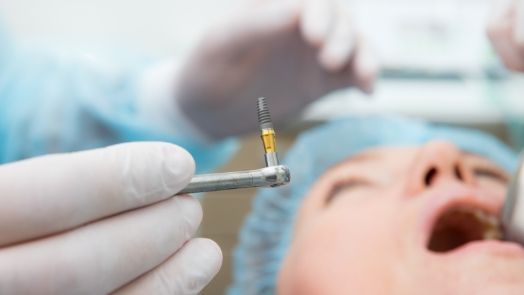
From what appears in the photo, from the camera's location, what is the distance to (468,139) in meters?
1.24

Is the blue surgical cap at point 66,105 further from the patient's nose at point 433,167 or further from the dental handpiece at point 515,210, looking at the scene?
the dental handpiece at point 515,210

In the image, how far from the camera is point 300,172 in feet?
4.08

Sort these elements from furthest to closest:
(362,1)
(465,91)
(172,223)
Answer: (362,1), (465,91), (172,223)

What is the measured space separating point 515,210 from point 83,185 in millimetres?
651

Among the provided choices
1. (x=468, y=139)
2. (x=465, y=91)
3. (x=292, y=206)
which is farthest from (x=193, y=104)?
(x=465, y=91)

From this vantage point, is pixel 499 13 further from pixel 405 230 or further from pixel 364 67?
pixel 405 230

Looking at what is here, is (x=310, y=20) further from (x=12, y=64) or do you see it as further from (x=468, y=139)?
(x=12, y=64)

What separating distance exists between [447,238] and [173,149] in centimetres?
65

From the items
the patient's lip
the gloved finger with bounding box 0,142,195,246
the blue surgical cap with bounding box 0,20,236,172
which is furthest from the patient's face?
the blue surgical cap with bounding box 0,20,236,172

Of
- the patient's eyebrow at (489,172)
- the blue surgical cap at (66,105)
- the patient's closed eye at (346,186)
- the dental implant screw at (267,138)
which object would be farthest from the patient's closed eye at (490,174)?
the blue surgical cap at (66,105)

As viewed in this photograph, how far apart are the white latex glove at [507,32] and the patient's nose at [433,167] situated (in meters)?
0.24

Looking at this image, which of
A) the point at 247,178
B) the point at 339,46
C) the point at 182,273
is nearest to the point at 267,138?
the point at 247,178

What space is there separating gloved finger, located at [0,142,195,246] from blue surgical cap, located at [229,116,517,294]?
0.58 metres

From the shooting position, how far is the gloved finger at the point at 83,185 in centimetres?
58
